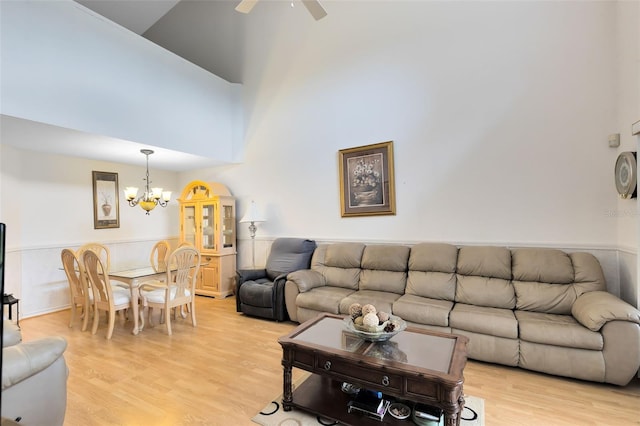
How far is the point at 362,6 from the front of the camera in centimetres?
416

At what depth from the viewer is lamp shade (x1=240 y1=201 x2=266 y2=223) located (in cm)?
475

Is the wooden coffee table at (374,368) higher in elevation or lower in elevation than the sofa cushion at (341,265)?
lower

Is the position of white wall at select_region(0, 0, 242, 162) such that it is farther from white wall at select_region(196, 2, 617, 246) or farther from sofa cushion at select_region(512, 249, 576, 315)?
sofa cushion at select_region(512, 249, 576, 315)

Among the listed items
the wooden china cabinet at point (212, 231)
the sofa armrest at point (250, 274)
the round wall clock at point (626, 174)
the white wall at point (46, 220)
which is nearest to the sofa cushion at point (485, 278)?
the round wall clock at point (626, 174)

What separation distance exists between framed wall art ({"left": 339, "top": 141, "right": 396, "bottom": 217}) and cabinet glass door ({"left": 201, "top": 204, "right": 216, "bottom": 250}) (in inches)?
91.0

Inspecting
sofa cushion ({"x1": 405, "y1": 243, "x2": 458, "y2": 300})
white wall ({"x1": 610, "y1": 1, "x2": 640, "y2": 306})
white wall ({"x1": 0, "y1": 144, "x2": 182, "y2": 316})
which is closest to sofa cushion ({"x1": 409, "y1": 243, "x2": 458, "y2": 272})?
sofa cushion ({"x1": 405, "y1": 243, "x2": 458, "y2": 300})

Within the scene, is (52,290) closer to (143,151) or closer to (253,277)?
(143,151)

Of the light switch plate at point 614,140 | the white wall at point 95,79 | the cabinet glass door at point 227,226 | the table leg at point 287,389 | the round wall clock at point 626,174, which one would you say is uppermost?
the white wall at point 95,79

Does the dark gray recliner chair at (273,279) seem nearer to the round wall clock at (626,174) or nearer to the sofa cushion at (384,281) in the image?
the sofa cushion at (384,281)

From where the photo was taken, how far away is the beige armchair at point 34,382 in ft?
4.54

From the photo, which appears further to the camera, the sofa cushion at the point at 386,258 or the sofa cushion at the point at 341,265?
the sofa cushion at the point at 341,265

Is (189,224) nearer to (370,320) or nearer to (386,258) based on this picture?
(386,258)

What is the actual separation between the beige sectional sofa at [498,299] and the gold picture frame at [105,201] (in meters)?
3.46

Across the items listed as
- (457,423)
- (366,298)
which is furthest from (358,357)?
(366,298)
